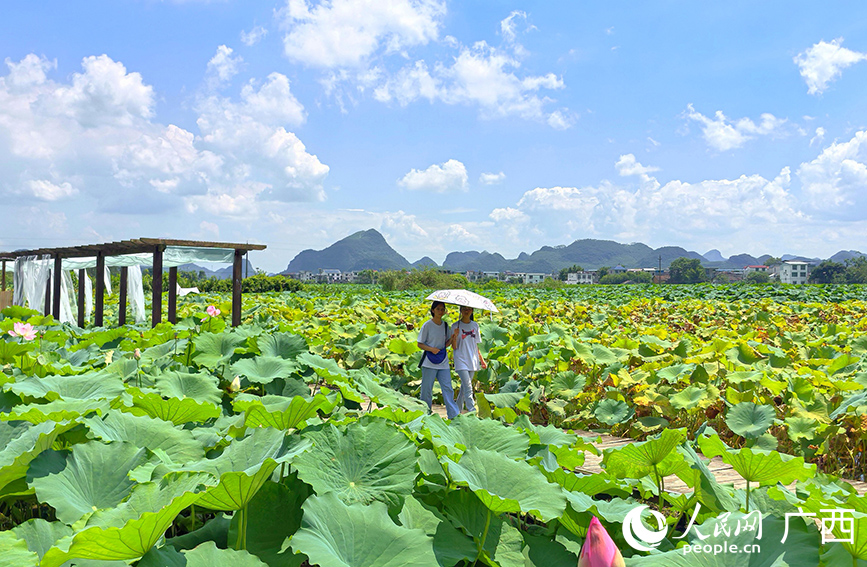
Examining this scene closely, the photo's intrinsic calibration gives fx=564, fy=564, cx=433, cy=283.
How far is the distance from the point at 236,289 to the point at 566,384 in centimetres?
509

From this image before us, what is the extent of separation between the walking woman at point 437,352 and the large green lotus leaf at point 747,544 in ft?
14.5

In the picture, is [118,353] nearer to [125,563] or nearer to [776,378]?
[125,563]

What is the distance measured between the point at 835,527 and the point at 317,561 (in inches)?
41.7

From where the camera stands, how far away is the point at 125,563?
3.28 feet

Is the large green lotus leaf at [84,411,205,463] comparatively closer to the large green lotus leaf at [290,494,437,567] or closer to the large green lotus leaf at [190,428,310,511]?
the large green lotus leaf at [190,428,310,511]

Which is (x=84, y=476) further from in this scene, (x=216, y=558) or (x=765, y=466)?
(x=765, y=466)

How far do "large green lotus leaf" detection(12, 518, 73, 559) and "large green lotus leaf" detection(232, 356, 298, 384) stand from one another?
1777 millimetres

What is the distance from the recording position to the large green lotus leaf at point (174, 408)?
1.89 meters

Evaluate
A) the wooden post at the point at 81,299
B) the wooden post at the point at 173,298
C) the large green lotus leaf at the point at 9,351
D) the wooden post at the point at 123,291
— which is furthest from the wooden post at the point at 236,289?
the wooden post at the point at 81,299

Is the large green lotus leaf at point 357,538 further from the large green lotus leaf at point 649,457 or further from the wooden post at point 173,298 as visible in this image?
the wooden post at point 173,298

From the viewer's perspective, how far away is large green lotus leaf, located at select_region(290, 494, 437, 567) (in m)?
1.02

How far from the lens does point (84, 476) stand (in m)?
1.35

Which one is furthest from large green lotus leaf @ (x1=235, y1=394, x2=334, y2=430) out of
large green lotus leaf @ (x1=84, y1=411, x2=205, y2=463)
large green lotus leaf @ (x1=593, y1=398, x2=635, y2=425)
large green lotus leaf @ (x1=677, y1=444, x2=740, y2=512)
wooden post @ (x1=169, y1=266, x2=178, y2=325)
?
wooden post @ (x1=169, y1=266, x2=178, y2=325)

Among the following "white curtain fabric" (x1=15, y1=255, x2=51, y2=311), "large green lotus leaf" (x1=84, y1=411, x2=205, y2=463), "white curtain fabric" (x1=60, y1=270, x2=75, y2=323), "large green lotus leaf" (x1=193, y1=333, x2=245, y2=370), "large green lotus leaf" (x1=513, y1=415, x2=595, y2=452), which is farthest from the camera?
"white curtain fabric" (x1=60, y1=270, x2=75, y2=323)
